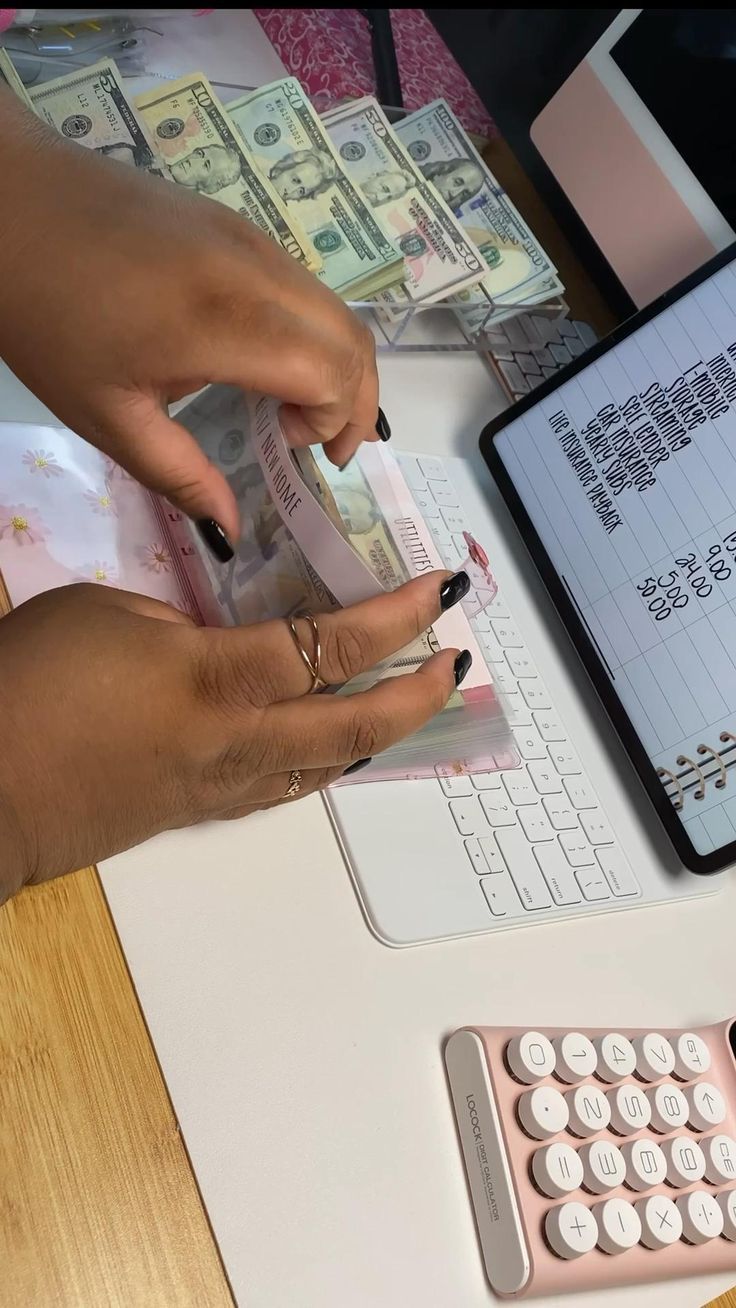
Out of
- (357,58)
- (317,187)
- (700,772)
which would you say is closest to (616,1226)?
(700,772)

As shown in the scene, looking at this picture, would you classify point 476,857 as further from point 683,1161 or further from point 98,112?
point 98,112

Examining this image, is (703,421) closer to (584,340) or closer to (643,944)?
(584,340)

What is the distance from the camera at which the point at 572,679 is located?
0.78 metres

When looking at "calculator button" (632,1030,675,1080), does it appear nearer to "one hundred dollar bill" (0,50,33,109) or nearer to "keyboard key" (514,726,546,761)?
"keyboard key" (514,726,546,761)

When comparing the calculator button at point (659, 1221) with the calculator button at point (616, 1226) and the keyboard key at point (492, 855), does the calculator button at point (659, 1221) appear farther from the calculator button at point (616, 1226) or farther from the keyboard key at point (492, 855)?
the keyboard key at point (492, 855)

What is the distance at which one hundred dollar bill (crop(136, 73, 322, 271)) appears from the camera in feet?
2.59

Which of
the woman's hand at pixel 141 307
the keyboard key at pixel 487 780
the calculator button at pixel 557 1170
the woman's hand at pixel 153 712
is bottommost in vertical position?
the calculator button at pixel 557 1170

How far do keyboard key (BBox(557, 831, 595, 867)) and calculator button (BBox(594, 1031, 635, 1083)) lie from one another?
0.13 metres

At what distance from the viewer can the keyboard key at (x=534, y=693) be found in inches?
29.4

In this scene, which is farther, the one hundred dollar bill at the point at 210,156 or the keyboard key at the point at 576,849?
the one hundred dollar bill at the point at 210,156

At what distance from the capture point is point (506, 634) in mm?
775

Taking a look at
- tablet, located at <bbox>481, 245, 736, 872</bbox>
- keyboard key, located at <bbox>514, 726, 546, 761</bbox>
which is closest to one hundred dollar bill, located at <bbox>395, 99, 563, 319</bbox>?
tablet, located at <bbox>481, 245, 736, 872</bbox>

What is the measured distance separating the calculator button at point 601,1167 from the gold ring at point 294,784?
25 centimetres

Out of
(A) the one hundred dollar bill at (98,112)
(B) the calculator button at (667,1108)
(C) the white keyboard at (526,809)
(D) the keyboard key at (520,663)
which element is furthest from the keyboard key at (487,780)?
(A) the one hundred dollar bill at (98,112)
